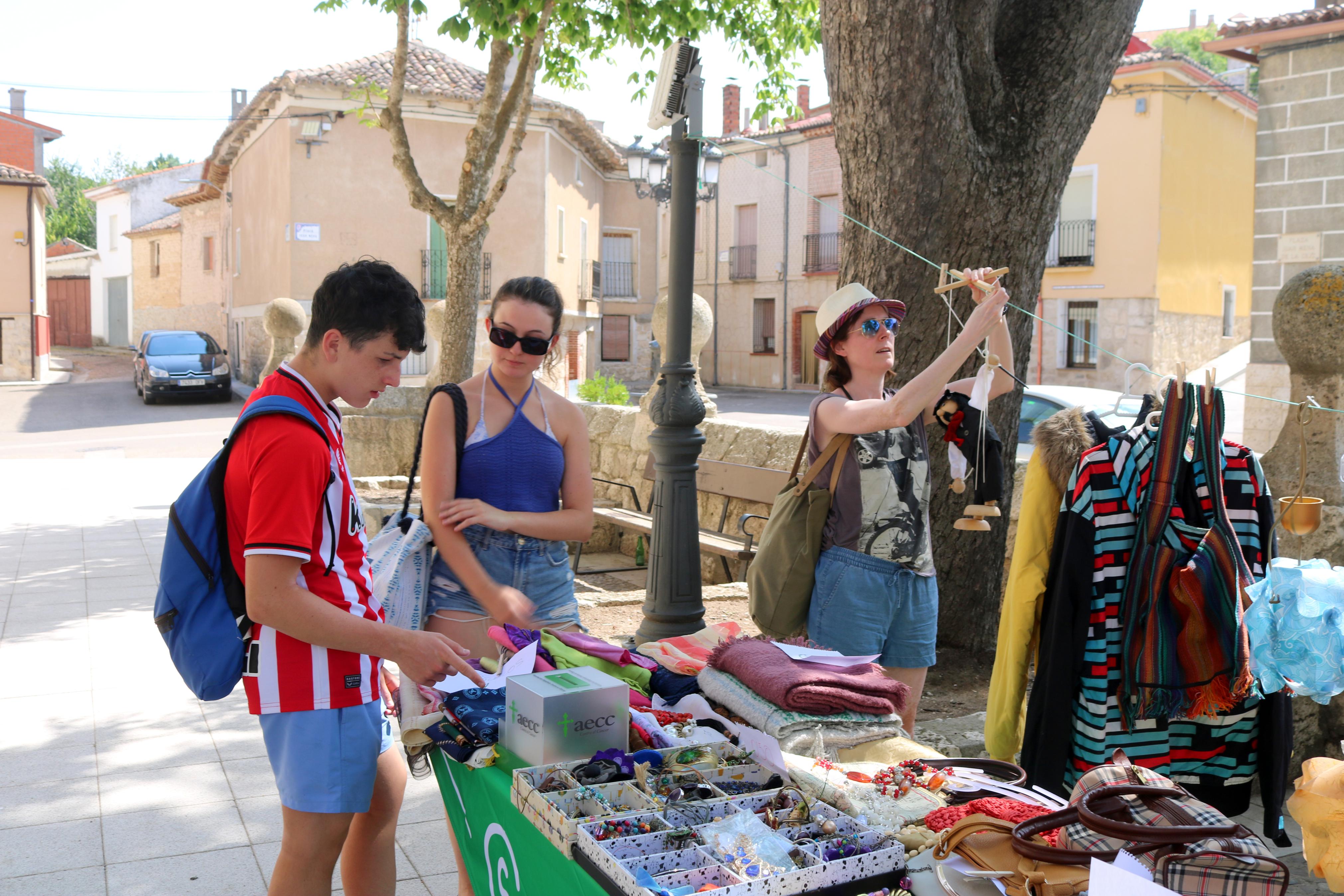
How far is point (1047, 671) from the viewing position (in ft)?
9.54

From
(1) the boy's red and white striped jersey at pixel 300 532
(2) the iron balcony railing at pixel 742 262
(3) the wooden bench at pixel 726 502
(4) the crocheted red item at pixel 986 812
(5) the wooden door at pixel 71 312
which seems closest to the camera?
(4) the crocheted red item at pixel 986 812

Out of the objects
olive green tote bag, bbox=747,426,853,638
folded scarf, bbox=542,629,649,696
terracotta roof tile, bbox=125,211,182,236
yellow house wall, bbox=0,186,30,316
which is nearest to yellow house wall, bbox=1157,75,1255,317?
olive green tote bag, bbox=747,426,853,638

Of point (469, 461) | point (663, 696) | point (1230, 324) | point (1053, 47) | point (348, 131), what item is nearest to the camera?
point (663, 696)

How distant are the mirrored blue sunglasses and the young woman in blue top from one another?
890mm

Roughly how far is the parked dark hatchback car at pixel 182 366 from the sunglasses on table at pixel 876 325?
77.8 ft

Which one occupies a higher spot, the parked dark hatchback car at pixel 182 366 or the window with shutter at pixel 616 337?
the window with shutter at pixel 616 337

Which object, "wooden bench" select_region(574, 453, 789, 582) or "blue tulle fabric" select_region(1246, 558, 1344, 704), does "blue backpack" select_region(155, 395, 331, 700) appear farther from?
"wooden bench" select_region(574, 453, 789, 582)

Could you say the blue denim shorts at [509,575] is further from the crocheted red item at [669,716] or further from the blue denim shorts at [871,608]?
the blue denim shorts at [871,608]

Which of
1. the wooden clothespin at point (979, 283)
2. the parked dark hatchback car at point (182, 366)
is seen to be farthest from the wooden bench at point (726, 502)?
the parked dark hatchback car at point (182, 366)

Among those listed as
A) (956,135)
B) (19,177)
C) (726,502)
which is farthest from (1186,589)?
(19,177)

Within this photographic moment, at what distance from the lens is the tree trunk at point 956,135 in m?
4.50

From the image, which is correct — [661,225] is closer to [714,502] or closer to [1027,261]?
[714,502]

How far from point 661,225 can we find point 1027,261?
34.3 metres

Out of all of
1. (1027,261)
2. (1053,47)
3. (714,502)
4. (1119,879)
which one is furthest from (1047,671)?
(714,502)
